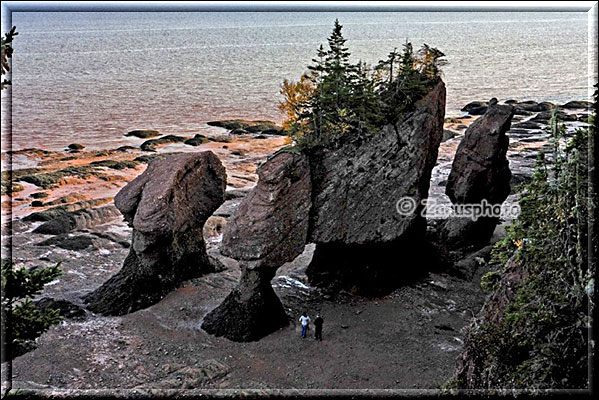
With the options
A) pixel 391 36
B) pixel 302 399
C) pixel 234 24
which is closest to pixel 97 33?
pixel 234 24

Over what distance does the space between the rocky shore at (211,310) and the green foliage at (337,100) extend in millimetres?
2384

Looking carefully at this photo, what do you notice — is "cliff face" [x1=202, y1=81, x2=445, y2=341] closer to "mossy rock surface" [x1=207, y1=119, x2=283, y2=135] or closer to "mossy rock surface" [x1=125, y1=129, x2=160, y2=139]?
"mossy rock surface" [x1=207, y1=119, x2=283, y2=135]

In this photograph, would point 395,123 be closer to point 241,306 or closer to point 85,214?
point 241,306

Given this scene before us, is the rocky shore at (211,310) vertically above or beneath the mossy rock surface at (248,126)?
beneath

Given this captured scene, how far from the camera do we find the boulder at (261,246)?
105 feet

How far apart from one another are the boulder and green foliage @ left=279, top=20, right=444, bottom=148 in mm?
2810

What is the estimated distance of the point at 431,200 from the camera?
169 ft

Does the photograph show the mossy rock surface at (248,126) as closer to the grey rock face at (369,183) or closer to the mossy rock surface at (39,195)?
the mossy rock surface at (39,195)

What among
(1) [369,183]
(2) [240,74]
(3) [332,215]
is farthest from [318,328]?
(2) [240,74]

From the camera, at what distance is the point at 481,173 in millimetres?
42281

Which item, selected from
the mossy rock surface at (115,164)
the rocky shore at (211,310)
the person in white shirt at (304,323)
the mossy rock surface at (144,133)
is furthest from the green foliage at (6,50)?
the mossy rock surface at (144,133)

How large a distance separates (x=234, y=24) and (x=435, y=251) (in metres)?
112

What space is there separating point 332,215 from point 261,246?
4.89 metres

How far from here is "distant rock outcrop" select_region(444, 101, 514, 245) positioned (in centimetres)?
4203
